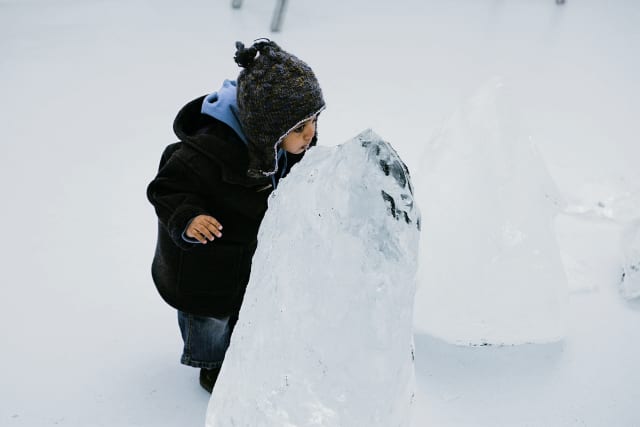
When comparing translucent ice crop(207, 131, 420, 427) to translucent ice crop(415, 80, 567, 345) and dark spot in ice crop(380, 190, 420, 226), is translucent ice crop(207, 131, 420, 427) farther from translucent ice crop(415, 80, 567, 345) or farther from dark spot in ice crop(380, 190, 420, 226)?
translucent ice crop(415, 80, 567, 345)

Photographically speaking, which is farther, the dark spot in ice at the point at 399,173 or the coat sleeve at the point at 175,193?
the coat sleeve at the point at 175,193

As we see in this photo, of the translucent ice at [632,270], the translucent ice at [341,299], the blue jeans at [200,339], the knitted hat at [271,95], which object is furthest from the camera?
the translucent ice at [632,270]

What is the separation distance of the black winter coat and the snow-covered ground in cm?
17

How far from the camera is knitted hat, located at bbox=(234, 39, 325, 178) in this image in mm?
979

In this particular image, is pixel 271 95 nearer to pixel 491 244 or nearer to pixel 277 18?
pixel 491 244

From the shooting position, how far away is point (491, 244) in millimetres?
1248

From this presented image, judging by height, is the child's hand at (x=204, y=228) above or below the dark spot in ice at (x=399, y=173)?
below

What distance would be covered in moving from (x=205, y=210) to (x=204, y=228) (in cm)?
5

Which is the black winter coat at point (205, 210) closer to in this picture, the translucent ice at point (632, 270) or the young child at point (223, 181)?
the young child at point (223, 181)

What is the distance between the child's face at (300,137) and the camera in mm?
1031

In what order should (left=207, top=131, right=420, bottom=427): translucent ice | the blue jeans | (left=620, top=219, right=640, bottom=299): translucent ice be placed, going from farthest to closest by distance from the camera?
(left=620, top=219, right=640, bottom=299): translucent ice → the blue jeans → (left=207, top=131, right=420, bottom=427): translucent ice

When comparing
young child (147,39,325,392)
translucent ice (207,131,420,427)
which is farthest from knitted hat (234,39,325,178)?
translucent ice (207,131,420,427)

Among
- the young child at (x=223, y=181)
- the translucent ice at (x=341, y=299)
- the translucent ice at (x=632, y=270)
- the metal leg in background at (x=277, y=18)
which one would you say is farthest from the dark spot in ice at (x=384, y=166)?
the metal leg in background at (x=277, y=18)

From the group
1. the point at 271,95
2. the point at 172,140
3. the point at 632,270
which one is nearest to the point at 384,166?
the point at 271,95
